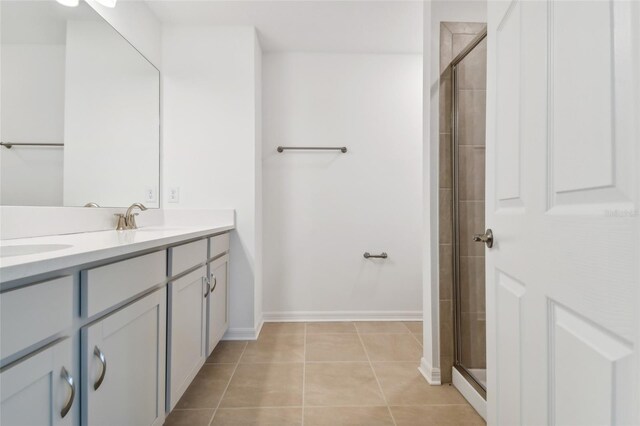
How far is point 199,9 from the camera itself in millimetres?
2162

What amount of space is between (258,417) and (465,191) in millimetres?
1502

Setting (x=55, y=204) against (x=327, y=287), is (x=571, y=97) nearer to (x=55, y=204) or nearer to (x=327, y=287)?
(x=55, y=204)

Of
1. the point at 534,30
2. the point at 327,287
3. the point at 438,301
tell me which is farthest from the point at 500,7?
the point at 327,287

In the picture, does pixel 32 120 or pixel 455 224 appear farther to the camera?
pixel 455 224

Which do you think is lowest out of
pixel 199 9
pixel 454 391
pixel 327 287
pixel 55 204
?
pixel 454 391

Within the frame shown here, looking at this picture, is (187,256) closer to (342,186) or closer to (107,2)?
(107,2)

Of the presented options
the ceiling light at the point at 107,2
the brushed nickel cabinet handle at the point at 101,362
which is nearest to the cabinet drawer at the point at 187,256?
the brushed nickel cabinet handle at the point at 101,362

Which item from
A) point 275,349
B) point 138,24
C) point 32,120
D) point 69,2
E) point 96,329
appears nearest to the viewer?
point 96,329

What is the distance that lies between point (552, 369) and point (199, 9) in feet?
8.65

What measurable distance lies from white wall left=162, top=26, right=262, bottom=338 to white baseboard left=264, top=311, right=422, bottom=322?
42 centimetres

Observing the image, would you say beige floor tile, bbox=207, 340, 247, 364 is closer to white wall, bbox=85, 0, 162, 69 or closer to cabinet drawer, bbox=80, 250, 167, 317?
cabinet drawer, bbox=80, 250, 167, 317

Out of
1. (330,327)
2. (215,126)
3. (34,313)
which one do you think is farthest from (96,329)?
(330,327)

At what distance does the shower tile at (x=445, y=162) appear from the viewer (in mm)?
1767

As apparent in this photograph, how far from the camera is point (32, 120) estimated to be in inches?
49.4
